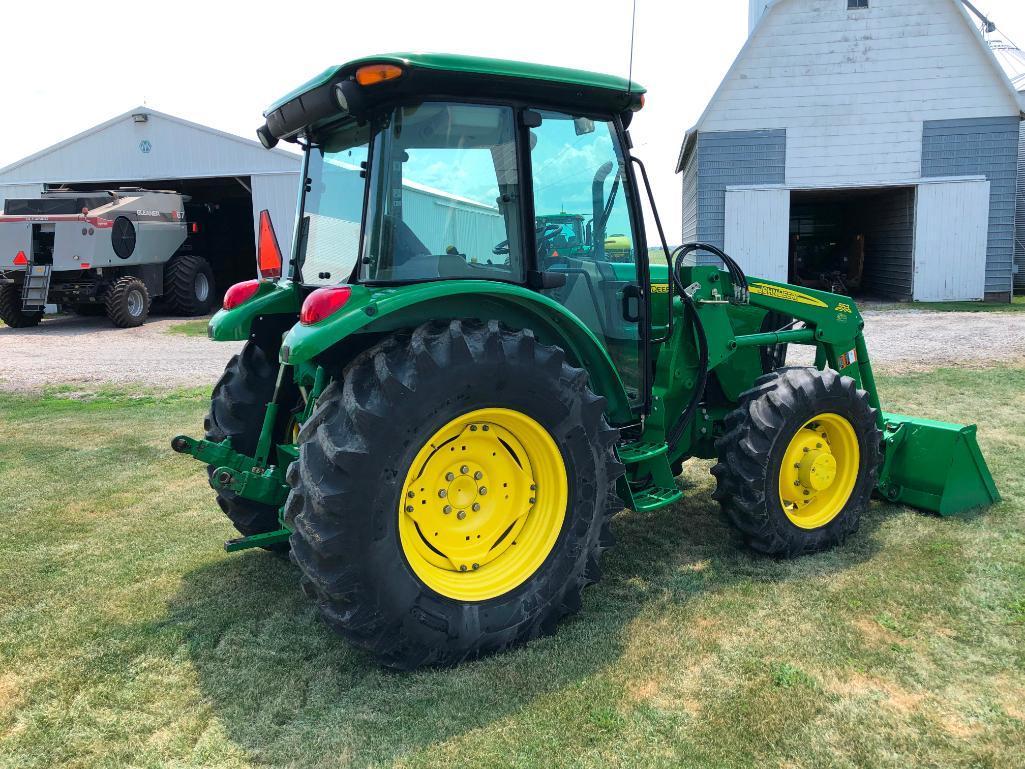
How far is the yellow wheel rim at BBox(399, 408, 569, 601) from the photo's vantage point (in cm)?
316

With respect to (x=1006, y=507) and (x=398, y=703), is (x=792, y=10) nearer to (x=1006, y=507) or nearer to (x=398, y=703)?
(x=1006, y=507)

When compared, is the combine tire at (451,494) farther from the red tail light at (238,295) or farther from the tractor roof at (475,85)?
the red tail light at (238,295)

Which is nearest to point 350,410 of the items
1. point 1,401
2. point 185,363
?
point 1,401

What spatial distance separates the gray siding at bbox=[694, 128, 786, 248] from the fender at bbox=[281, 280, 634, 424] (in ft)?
51.5

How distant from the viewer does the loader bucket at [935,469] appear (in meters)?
Result: 4.67

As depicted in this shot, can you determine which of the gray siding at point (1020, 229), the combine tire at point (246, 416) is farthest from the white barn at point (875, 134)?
the combine tire at point (246, 416)

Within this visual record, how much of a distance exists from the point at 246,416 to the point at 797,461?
2842 mm

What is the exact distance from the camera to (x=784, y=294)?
4688 millimetres

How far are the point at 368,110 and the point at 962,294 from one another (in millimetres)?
18265

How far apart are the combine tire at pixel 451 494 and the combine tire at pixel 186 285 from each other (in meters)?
17.8

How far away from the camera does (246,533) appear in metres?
4.17

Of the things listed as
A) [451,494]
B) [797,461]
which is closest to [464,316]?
[451,494]

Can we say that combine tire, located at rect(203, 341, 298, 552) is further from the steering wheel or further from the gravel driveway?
the gravel driveway

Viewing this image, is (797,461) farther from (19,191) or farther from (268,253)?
(19,191)
